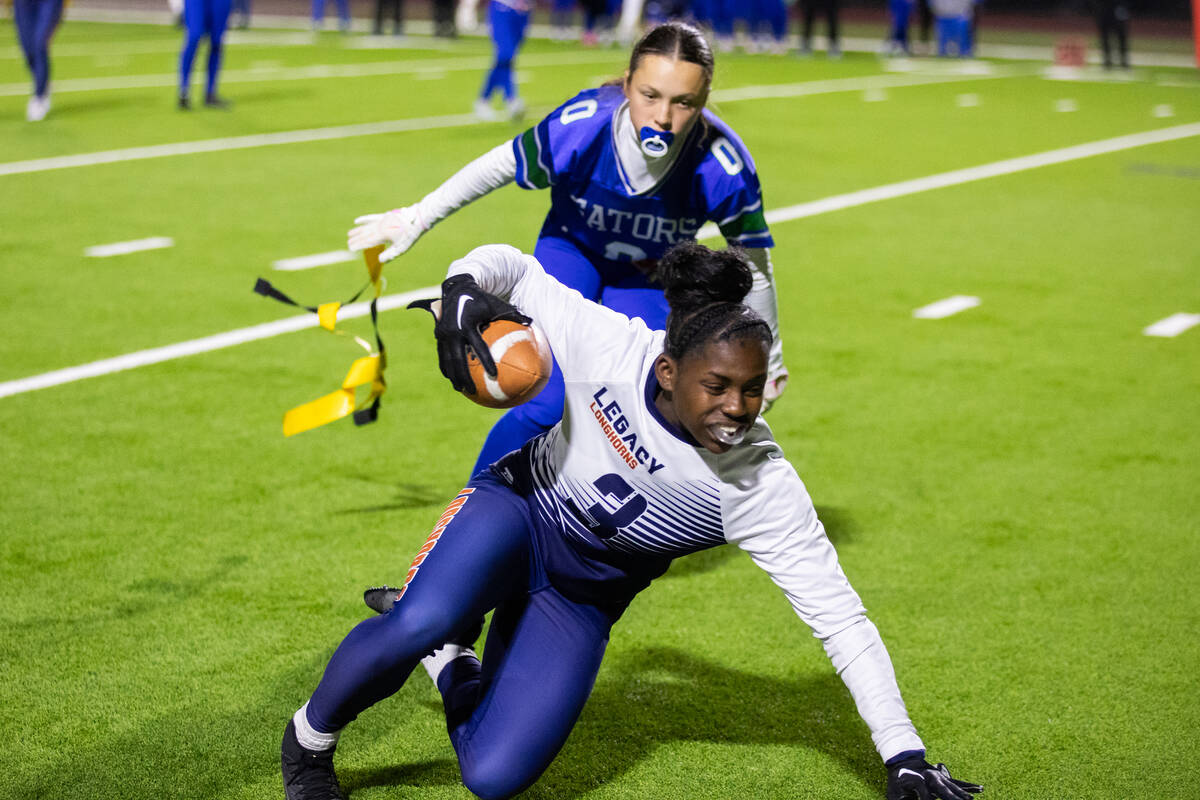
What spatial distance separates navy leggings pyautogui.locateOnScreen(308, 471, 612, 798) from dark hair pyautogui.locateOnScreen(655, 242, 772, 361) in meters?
0.64

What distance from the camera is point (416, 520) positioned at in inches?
200

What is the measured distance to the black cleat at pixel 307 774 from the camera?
3.24m

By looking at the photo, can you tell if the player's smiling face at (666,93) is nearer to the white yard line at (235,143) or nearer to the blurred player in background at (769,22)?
the white yard line at (235,143)

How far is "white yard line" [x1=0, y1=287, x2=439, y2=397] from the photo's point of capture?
21.0ft

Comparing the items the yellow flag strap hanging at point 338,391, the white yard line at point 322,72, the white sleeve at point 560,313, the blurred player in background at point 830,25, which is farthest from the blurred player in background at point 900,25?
the white sleeve at point 560,313

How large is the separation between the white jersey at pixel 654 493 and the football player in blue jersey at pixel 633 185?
2.45 ft

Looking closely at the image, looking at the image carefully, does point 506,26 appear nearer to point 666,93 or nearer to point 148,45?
point 666,93

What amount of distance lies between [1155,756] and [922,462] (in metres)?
2.31

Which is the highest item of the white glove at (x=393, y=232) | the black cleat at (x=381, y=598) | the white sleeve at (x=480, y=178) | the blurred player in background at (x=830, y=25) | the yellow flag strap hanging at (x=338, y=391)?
the blurred player in background at (x=830, y=25)

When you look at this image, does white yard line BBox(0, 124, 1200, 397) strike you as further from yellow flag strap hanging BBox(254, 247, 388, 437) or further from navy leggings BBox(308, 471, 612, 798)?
navy leggings BBox(308, 471, 612, 798)

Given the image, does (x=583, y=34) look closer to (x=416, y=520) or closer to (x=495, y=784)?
(x=416, y=520)

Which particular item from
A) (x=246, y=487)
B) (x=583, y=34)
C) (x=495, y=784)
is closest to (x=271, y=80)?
(x=583, y=34)

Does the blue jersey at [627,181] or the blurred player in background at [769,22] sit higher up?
the blurred player in background at [769,22]

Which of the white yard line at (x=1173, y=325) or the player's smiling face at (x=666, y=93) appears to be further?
the white yard line at (x=1173, y=325)
